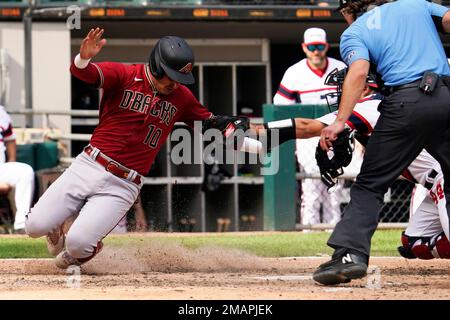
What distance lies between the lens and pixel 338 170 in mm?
7586

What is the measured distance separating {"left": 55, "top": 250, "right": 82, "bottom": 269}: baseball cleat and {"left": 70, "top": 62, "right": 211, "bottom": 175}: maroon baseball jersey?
81 cm

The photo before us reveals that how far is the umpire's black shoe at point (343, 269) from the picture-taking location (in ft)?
22.2

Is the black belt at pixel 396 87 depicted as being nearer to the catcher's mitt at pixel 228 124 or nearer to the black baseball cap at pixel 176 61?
the catcher's mitt at pixel 228 124

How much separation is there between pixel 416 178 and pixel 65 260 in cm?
272

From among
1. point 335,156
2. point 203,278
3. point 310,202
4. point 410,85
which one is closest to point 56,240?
point 203,278

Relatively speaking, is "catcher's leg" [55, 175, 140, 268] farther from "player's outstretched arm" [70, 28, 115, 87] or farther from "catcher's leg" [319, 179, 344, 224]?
"catcher's leg" [319, 179, 344, 224]

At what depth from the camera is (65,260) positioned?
8.04m

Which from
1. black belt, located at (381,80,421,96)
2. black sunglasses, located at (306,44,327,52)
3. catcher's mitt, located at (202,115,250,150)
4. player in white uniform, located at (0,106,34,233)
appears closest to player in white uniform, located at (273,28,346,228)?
black sunglasses, located at (306,44,327,52)

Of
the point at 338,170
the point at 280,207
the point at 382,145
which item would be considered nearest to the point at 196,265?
the point at 338,170

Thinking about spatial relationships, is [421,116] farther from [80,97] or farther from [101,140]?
[80,97]

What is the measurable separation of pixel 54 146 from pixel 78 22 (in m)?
1.88

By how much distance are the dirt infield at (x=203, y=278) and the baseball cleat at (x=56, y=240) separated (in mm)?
131

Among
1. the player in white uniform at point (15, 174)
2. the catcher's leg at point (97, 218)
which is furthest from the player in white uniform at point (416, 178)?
the player in white uniform at point (15, 174)

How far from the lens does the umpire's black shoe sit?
6.75 m
